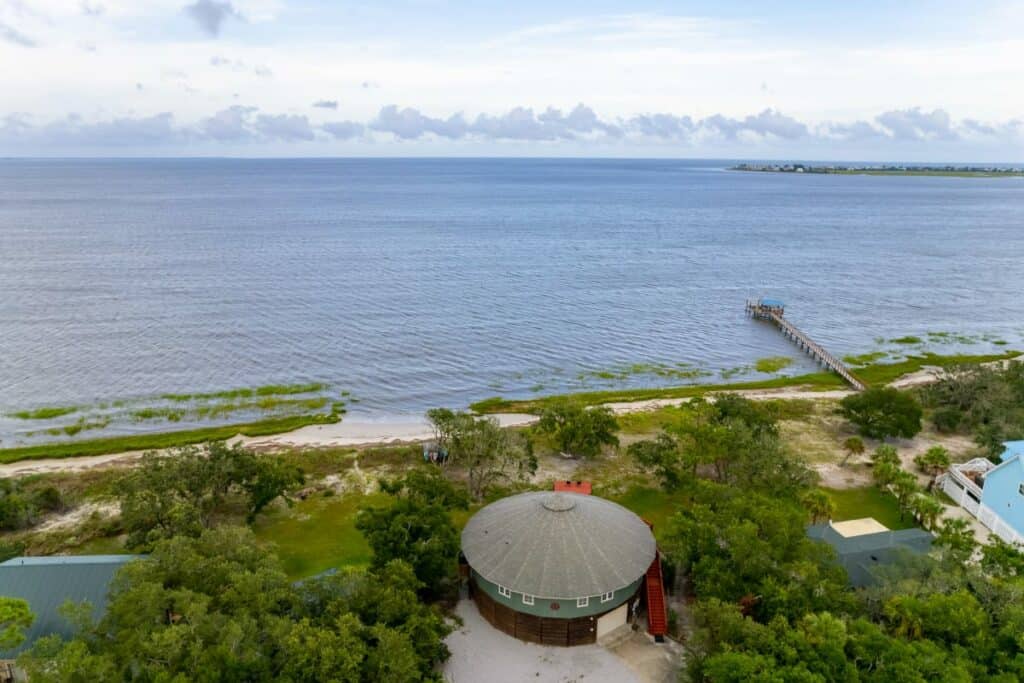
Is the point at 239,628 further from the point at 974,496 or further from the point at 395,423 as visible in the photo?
the point at 974,496

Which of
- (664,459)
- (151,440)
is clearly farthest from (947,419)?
(151,440)

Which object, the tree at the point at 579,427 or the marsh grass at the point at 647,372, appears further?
the marsh grass at the point at 647,372

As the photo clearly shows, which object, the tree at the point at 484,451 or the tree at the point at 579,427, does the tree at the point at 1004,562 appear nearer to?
the tree at the point at 579,427

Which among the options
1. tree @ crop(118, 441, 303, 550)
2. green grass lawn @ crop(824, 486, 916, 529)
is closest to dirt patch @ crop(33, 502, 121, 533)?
tree @ crop(118, 441, 303, 550)

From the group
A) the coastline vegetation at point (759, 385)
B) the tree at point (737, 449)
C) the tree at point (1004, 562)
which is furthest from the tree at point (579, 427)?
the tree at point (1004, 562)

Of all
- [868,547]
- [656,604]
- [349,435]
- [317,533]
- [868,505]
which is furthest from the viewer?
[349,435]

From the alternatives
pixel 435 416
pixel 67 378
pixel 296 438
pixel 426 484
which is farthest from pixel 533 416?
pixel 67 378
